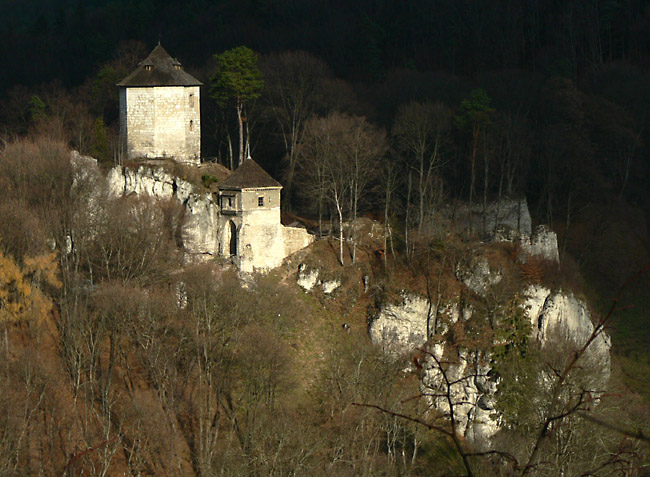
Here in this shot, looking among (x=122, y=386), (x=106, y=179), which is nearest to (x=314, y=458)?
(x=122, y=386)

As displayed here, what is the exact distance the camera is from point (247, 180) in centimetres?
4072

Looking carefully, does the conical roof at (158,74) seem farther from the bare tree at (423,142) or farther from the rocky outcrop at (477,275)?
the rocky outcrop at (477,275)

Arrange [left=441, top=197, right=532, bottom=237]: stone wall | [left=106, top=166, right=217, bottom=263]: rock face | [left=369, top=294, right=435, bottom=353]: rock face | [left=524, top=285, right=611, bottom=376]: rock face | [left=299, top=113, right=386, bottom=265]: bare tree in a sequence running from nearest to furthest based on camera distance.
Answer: [left=106, top=166, right=217, bottom=263]: rock face
[left=369, top=294, right=435, bottom=353]: rock face
[left=524, top=285, right=611, bottom=376]: rock face
[left=299, top=113, right=386, bottom=265]: bare tree
[left=441, top=197, right=532, bottom=237]: stone wall

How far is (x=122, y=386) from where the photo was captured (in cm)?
3594

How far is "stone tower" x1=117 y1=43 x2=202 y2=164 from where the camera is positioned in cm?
4294

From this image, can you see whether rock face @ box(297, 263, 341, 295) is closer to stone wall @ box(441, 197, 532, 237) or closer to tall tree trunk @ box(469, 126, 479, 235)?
stone wall @ box(441, 197, 532, 237)

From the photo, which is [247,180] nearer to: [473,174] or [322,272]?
[322,272]

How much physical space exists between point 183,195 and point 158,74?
617 cm

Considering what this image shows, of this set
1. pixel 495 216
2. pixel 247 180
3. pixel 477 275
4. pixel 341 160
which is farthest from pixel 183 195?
pixel 495 216

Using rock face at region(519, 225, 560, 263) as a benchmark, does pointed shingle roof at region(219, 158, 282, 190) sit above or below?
above

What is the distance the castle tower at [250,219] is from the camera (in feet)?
133

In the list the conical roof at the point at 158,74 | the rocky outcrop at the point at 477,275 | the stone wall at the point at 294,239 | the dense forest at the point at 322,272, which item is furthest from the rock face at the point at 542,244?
the conical roof at the point at 158,74

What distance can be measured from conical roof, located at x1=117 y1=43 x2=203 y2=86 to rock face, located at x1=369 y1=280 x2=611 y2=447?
1376cm

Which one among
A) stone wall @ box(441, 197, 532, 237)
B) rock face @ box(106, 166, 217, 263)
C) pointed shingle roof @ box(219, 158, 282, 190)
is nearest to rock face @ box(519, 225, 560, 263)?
stone wall @ box(441, 197, 532, 237)
